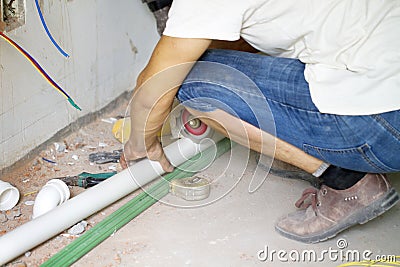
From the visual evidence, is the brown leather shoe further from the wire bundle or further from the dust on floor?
the wire bundle

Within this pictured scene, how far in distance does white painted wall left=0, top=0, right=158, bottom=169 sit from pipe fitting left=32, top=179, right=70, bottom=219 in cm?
22

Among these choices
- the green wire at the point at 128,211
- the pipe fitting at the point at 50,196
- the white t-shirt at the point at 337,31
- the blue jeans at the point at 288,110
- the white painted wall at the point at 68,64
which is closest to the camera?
the white t-shirt at the point at 337,31

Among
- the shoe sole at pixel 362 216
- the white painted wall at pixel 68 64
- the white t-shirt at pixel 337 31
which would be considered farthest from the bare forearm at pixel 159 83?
the shoe sole at pixel 362 216

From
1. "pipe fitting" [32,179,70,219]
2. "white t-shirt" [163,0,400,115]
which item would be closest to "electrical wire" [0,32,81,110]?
"pipe fitting" [32,179,70,219]

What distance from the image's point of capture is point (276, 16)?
1.54 metres

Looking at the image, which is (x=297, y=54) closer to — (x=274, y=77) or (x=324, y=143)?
(x=274, y=77)

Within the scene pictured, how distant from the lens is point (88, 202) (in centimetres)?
185

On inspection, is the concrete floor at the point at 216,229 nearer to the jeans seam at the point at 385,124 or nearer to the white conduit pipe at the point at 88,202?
the white conduit pipe at the point at 88,202

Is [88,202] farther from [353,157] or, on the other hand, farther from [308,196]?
[353,157]

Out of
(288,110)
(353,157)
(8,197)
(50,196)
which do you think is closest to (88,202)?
(50,196)

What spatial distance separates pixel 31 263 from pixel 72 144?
2.20ft

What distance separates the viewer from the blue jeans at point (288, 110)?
5.23 ft

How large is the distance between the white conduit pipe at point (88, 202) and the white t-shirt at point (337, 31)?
0.61m

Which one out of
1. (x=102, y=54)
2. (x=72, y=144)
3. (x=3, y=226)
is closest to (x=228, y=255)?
(x=3, y=226)
